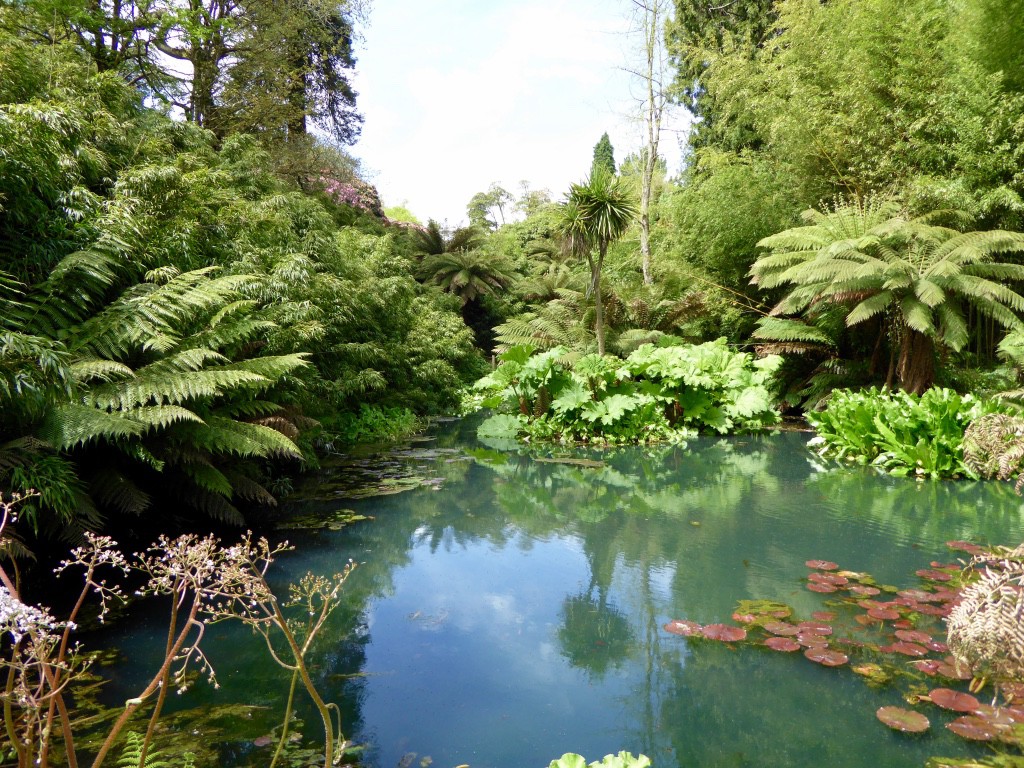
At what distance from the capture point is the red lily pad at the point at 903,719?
1.62m

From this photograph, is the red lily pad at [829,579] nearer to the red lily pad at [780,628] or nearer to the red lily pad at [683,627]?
the red lily pad at [780,628]

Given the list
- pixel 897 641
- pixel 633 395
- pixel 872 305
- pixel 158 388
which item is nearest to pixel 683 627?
pixel 897 641

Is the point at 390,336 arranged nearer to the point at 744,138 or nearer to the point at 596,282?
the point at 596,282

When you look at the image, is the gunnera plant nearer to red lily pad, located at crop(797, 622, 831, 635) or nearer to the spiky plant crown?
red lily pad, located at crop(797, 622, 831, 635)

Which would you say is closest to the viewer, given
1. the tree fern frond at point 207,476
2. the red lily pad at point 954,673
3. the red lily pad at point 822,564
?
the red lily pad at point 954,673

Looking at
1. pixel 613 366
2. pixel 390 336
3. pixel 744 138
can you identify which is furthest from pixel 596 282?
pixel 744 138

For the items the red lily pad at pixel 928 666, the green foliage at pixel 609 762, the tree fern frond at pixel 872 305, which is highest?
the tree fern frond at pixel 872 305

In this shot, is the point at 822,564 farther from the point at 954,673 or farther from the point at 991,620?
the point at 991,620

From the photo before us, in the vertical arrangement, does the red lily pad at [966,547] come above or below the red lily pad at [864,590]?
above

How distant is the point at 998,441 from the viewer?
3.24 meters

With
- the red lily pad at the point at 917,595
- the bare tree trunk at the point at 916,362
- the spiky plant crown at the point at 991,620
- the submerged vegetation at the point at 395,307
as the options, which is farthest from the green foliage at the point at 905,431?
the spiky plant crown at the point at 991,620

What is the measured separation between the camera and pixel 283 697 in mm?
1892

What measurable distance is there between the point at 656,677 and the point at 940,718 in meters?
0.76

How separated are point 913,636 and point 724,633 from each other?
0.62 m
